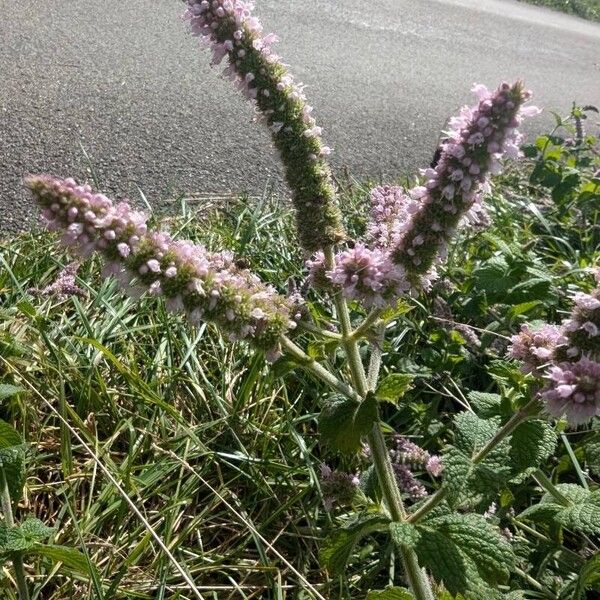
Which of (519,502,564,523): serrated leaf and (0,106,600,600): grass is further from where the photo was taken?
(0,106,600,600): grass

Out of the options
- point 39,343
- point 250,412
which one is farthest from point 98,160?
point 250,412

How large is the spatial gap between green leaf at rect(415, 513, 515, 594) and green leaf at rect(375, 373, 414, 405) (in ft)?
1.01

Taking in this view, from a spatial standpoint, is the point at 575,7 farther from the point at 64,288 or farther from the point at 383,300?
the point at 383,300

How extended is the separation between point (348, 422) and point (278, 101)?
0.77m

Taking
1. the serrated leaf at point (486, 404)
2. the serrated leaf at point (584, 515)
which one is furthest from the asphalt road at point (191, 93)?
the serrated leaf at point (584, 515)

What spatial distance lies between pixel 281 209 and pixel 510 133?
2372mm

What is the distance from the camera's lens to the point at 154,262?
148 cm

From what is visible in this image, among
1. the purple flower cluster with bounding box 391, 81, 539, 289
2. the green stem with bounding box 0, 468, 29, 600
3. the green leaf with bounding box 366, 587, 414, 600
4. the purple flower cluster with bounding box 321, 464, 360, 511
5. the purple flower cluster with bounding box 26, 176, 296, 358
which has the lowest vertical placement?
the green stem with bounding box 0, 468, 29, 600

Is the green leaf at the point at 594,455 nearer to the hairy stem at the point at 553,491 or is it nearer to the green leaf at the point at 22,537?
the hairy stem at the point at 553,491

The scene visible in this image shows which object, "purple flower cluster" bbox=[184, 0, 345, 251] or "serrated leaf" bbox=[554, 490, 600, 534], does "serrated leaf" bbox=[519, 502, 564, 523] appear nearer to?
"serrated leaf" bbox=[554, 490, 600, 534]

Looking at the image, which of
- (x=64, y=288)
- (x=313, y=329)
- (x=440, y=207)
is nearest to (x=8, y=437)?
(x=313, y=329)

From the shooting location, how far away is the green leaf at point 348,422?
1.74 m

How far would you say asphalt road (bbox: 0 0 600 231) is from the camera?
3.94 m

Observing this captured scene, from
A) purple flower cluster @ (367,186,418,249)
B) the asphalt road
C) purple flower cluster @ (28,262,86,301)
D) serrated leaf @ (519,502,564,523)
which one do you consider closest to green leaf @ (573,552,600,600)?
serrated leaf @ (519,502,564,523)
